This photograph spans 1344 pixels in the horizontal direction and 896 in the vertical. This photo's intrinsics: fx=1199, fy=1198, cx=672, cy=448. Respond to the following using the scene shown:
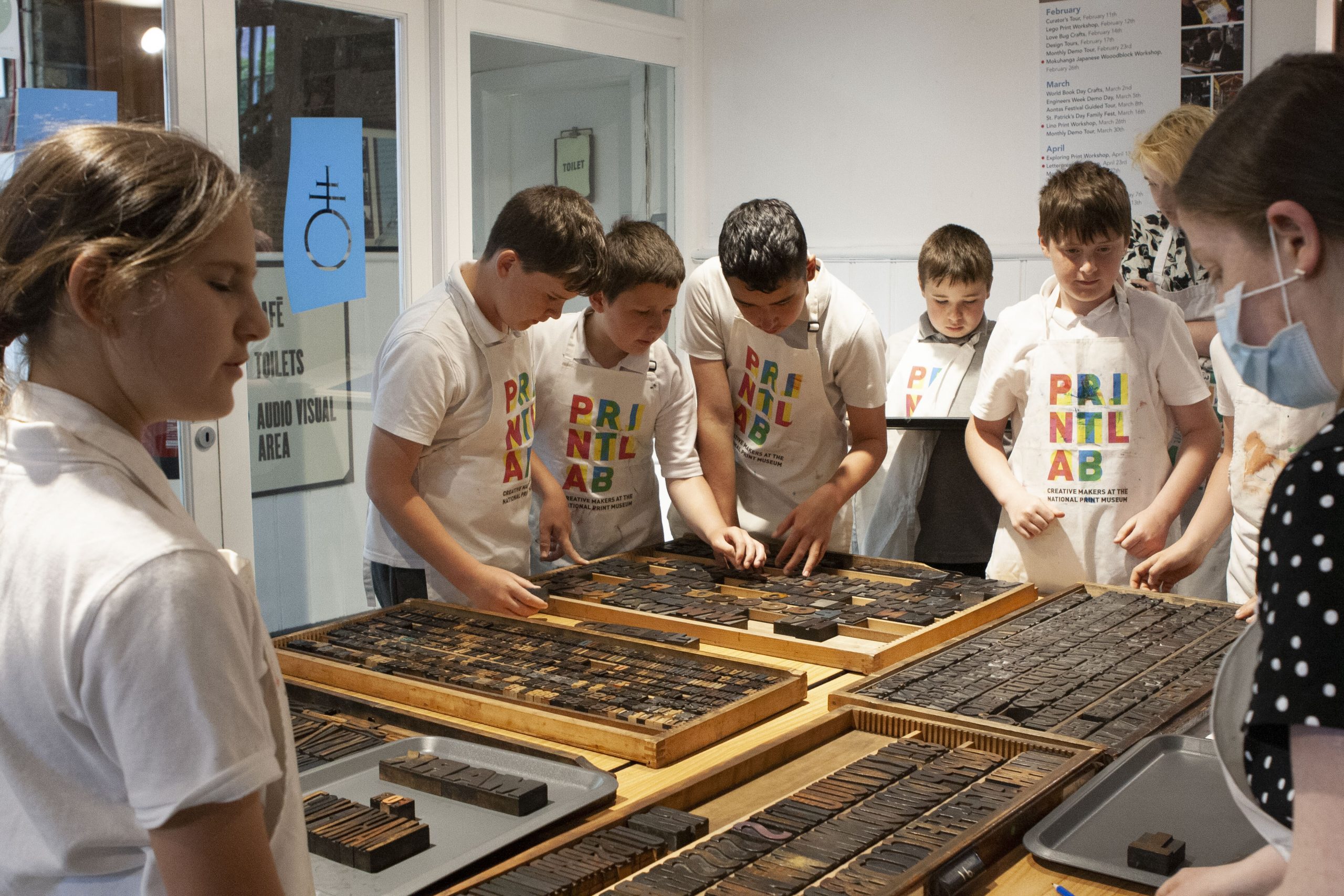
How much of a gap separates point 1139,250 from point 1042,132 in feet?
2.25

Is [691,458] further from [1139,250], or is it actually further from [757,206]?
[1139,250]

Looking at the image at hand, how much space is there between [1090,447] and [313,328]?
2.96 m

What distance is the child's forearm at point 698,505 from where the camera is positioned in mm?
3053

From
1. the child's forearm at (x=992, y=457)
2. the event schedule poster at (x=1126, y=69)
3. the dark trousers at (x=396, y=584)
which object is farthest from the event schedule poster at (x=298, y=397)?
the event schedule poster at (x=1126, y=69)

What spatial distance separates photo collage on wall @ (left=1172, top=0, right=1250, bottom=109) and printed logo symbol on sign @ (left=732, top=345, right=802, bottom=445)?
2472 mm

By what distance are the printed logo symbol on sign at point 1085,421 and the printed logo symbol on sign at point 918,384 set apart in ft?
2.99

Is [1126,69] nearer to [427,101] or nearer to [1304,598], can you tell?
[427,101]

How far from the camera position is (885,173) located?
552cm

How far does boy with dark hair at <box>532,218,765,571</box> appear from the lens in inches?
115

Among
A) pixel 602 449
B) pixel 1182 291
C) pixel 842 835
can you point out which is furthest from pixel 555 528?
pixel 1182 291

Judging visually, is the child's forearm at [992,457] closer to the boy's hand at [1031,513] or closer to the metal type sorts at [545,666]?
the boy's hand at [1031,513]

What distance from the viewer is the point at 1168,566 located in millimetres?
2807

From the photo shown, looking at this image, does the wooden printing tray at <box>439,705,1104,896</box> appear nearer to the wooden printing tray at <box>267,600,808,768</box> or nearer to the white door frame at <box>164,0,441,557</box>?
the wooden printing tray at <box>267,600,808,768</box>

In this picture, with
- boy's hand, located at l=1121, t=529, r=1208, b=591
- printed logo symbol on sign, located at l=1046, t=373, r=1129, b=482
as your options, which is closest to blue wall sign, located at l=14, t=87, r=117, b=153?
printed logo symbol on sign, located at l=1046, t=373, r=1129, b=482
